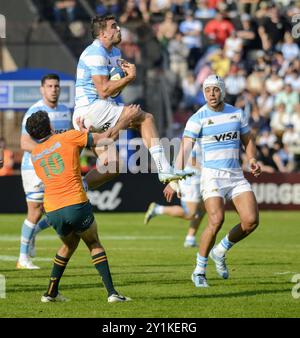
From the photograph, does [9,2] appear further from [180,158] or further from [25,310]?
[25,310]

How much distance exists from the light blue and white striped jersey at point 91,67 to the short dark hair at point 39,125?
1.62 meters

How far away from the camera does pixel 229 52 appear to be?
3081cm

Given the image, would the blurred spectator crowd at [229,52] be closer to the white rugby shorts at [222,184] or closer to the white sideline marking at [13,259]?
the white sideline marking at [13,259]

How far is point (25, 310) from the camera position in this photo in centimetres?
1087

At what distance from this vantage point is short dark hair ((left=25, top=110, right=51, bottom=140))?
35.7 ft

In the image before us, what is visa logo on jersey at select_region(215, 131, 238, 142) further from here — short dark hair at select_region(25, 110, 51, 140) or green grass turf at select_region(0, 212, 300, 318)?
short dark hair at select_region(25, 110, 51, 140)

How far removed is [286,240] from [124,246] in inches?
131

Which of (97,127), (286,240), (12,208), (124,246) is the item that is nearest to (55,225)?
(97,127)

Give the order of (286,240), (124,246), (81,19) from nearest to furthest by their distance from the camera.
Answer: (124,246) → (286,240) → (81,19)

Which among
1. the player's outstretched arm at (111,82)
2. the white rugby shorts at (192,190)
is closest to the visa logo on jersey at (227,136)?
the player's outstretched arm at (111,82)

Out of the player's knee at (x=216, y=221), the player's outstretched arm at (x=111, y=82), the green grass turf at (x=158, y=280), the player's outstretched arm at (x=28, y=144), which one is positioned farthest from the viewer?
the player's outstretched arm at (x=28, y=144)

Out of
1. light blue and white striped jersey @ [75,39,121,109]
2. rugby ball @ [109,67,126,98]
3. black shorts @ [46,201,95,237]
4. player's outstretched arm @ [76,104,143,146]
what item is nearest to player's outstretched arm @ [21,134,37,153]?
light blue and white striped jersey @ [75,39,121,109]

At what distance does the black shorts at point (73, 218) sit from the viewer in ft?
36.0

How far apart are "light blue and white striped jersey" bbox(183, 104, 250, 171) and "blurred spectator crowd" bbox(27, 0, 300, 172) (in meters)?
14.7
